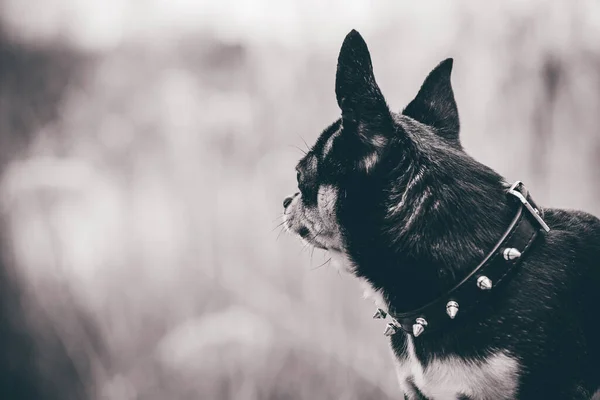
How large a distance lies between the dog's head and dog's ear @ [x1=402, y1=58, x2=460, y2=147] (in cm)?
10

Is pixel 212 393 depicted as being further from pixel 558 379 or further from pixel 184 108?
pixel 558 379

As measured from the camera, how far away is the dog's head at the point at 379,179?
1.16 meters

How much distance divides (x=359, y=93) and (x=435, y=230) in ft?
1.14

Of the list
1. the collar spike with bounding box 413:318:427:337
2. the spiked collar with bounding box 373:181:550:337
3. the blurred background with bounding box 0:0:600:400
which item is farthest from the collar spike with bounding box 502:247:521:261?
the blurred background with bounding box 0:0:600:400

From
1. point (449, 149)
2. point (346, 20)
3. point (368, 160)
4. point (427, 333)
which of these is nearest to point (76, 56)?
point (346, 20)

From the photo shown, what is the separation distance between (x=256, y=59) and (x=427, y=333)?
1267mm

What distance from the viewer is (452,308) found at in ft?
3.65

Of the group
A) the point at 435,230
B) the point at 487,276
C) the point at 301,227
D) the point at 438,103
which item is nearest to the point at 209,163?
the point at 301,227

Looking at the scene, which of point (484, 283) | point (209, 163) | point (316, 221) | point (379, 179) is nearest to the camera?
point (484, 283)

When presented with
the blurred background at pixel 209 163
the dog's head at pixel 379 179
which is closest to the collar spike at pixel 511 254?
the dog's head at pixel 379 179

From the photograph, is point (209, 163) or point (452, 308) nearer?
point (452, 308)

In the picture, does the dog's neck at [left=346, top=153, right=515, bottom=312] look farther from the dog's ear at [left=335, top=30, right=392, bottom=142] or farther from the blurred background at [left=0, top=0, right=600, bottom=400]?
the blurred background at [left=0, top=0, right=600, bottom=400]

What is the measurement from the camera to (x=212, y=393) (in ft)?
6.39

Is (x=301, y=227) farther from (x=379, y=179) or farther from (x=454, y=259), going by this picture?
(x=454, y=259)
